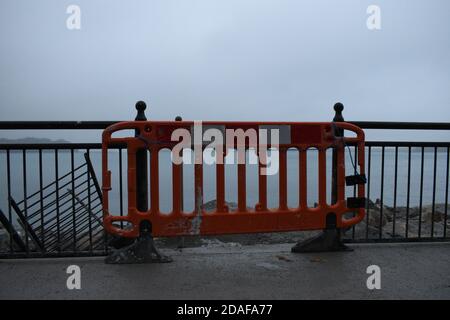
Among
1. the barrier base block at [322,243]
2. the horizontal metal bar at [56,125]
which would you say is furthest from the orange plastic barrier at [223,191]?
the horizontal metal bar at [56,125]

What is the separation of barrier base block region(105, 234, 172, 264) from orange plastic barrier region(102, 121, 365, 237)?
0.10m

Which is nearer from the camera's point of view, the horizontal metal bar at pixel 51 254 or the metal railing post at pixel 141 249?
the metal railing post at pixel 141 249

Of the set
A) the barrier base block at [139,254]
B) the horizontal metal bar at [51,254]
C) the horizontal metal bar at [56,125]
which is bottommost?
the horizontal metal bar at [51,254]

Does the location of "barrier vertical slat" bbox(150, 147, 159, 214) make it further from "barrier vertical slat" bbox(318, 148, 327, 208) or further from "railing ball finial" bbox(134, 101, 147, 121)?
"barrier vertical slat" bbox(318, 148, 327, 208)

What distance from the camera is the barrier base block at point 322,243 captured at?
13.3 feet

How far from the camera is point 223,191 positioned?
3758 mm

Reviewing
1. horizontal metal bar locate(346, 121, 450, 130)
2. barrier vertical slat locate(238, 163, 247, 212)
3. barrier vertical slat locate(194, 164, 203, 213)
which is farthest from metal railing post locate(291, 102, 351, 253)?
barrier vertical slat locate(194, 164, 203, 213)

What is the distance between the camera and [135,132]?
3693 millimetres

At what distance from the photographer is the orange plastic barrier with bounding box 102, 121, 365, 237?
362 centimetres

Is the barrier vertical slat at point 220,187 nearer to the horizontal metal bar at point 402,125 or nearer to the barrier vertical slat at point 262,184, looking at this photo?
the barrier vertical slat at point 262,184

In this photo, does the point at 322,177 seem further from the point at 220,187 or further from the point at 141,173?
the point at 141,173

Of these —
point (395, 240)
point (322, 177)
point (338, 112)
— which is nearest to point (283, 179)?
point (322, 177)

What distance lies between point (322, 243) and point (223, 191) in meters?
1.30

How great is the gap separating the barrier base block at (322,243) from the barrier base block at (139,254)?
4.77 ft
